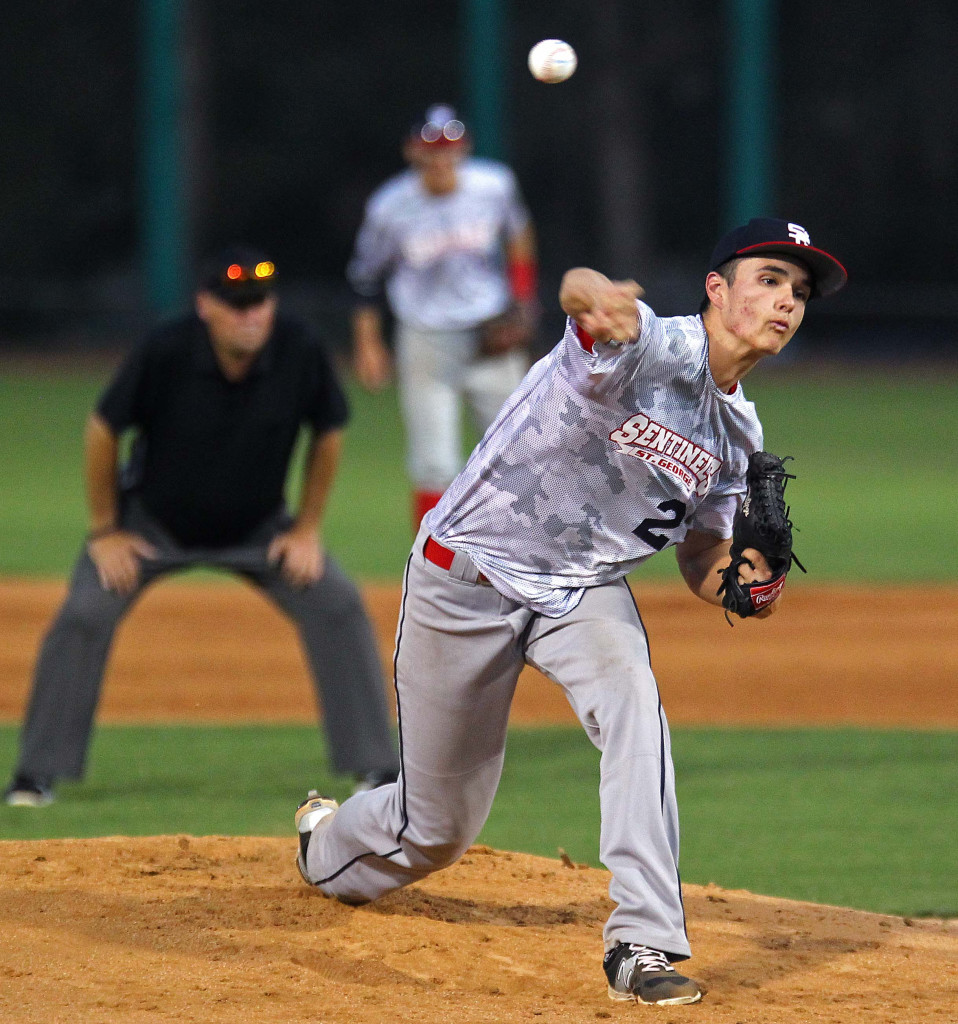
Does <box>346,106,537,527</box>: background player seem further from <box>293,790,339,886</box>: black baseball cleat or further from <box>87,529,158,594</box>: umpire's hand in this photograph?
<box>293,790,339,886</box>: black baseball cleat

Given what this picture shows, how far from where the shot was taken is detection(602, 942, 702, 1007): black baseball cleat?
11.6 feet

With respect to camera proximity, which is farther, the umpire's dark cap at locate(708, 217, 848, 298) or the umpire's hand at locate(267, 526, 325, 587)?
the umpire's hand at locate(267, 526, 325, 587)

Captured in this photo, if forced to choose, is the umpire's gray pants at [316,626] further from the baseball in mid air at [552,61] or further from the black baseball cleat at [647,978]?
the black baseball cleat at [647,978]

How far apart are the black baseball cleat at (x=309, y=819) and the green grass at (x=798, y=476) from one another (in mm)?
5732

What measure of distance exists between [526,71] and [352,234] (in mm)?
3657

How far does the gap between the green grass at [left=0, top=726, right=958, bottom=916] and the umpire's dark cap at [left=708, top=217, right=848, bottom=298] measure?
1.83m

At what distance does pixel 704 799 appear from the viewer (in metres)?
5.87

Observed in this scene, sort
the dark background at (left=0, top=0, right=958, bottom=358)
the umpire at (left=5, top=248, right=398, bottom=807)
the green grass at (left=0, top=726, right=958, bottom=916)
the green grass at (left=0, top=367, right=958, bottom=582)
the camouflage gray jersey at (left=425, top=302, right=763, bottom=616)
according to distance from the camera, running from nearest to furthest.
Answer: the camouflage gray jersey at (left=425, top=302, right=763, bottom=616)
the green grass at (left=0, top=726, right=958, bottom=916)
the umpire at (left=5, top=248, right=398, bottom=807)
the green grass at (left=0, top=367, right=958, bottom=582)
the dark background at (left=0, top=0, right=958, bottom=358)

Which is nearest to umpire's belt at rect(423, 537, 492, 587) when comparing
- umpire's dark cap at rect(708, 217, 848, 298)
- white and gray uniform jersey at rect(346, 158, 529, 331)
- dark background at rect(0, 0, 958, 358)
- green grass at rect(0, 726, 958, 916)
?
umpire's dark cap at rect(708, 217, 848, 298)

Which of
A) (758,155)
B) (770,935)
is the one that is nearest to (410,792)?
(770,935)

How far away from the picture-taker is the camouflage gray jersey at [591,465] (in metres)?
3.66

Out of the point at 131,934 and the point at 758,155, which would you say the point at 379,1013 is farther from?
the point at 758,155

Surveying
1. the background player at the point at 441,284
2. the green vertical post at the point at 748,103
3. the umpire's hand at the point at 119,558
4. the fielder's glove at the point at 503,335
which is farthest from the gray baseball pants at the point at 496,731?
the green vertical post at the point at 748,103

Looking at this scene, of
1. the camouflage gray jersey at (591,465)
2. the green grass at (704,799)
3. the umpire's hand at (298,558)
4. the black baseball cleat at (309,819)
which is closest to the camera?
the camouflage gray jersey at (591,465)
